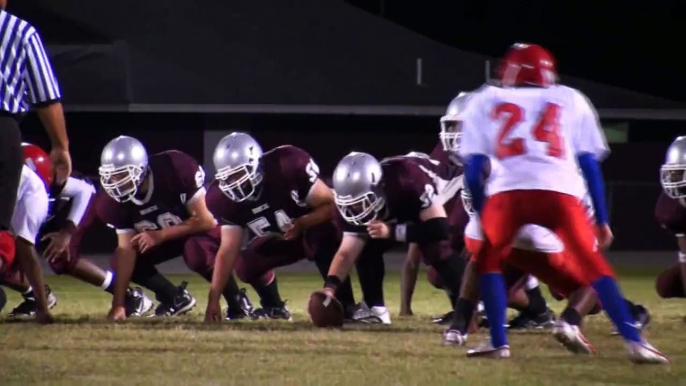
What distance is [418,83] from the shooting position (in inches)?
695

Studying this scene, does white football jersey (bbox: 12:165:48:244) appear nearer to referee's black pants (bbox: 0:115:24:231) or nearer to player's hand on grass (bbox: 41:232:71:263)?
player's hand on grass (bbox: 41:232:71:263)

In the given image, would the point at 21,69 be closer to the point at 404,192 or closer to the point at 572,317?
the point at 572,317

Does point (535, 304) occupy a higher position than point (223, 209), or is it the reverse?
point (223, 209)

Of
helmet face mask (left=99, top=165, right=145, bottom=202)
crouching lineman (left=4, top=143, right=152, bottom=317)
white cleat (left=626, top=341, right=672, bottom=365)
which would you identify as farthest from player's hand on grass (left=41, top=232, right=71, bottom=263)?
white cleat (left=626, top=341, right=672, bottom=365)

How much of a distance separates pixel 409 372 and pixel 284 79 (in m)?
12.0

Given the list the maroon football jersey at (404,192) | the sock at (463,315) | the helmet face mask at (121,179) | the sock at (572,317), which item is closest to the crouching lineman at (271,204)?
the maroon football jersey at (404,192)

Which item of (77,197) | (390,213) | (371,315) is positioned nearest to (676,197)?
(390,213)

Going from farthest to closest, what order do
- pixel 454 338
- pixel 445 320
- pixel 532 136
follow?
pixel 445 320 → pixel 454 338 → pixel 532 136

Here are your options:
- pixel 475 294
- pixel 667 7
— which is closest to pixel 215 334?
pixel 475 294

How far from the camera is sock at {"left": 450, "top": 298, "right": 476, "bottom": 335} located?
6699 mm

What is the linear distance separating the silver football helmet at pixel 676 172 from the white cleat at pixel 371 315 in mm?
1910

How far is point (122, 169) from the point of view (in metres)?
8.27

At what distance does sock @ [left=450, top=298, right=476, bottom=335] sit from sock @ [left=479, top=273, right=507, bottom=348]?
577 millimetres

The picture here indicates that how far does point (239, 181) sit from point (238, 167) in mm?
90
